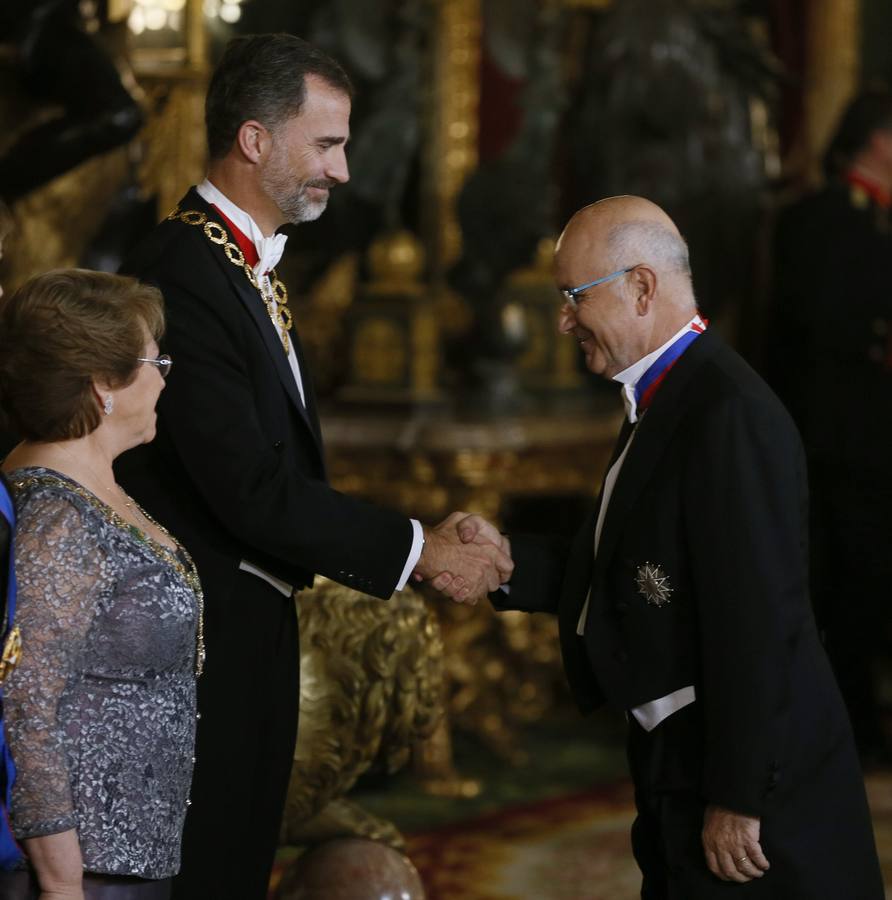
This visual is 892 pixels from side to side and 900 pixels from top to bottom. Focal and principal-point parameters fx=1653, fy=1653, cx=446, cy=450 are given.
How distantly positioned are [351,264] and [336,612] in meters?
3.17

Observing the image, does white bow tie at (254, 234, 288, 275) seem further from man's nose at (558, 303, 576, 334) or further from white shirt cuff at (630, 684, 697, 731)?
white shirt cuff at (630, 684, 697, 731)

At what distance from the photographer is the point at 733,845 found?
266cm

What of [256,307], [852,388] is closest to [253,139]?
[256,307]

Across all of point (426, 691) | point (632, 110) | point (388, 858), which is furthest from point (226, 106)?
point (632, 110)

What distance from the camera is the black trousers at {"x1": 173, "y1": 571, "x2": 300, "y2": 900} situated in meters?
2.96

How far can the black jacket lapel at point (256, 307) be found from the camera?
294cm

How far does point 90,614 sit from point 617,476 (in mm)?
981

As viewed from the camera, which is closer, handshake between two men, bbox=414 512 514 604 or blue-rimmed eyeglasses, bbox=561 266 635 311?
blue-rimmed eyeglasses, bbox=561 266 635 311

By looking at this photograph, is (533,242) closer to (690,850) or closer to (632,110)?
(632,110)

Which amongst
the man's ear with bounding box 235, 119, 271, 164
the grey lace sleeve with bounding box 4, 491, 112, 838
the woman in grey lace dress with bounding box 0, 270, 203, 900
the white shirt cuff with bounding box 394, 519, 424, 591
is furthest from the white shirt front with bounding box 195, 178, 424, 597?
the grey lace sleeve with bounding box 4, 491, 112, 838

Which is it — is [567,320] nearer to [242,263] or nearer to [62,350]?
[242,263]

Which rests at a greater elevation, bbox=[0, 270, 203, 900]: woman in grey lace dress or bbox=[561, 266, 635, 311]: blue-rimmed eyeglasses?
bbox=[561, 266, 635, 311]: blue-rimmed eyeglasses

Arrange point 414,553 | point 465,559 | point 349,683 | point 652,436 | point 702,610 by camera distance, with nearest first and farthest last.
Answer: point 702,610
point 652,436
point 414,553
point 465,559
point 349,683

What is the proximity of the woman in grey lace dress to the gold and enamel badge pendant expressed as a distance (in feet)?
2.46
